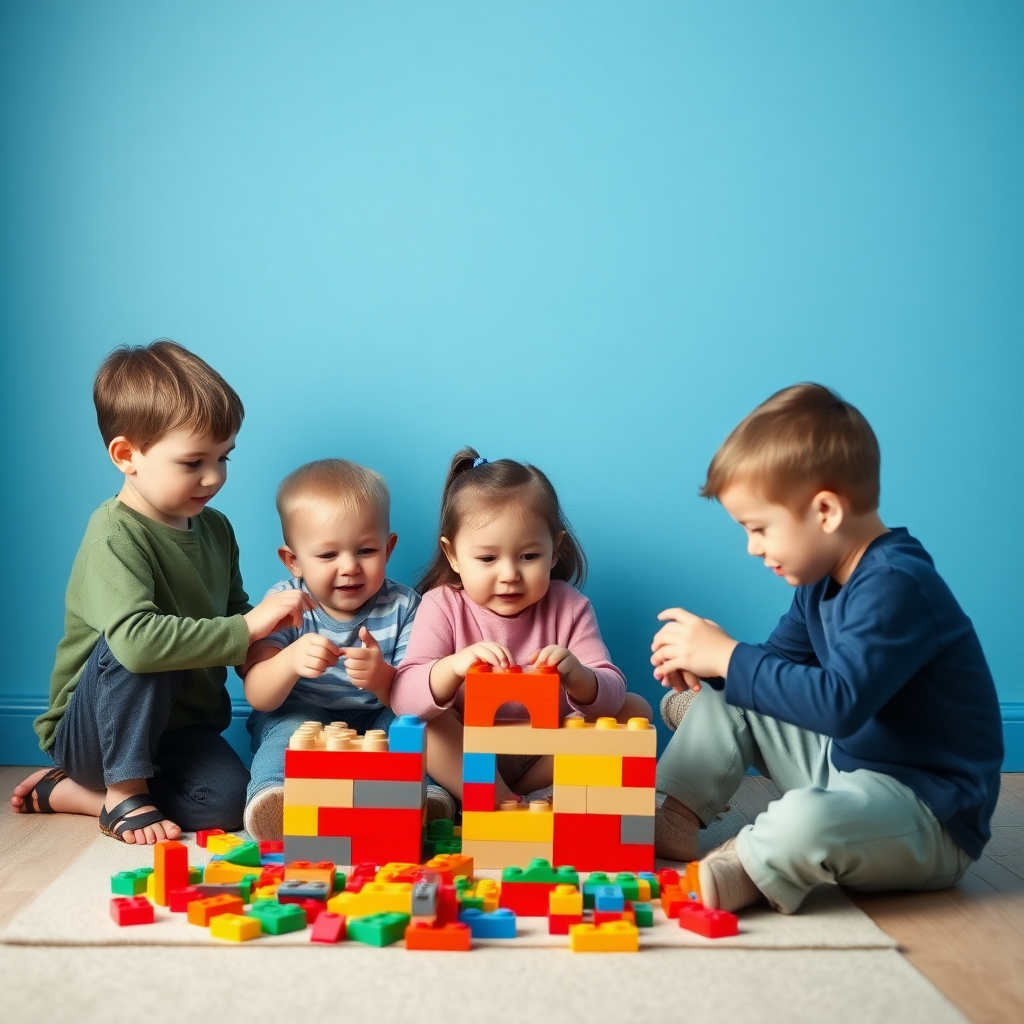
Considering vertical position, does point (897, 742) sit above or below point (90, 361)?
below

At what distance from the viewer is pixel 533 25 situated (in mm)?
1787

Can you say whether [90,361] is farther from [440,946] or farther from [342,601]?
[440,946]

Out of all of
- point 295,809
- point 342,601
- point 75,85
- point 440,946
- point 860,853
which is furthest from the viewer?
point 75,85

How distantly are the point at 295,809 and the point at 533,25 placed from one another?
1235 mm

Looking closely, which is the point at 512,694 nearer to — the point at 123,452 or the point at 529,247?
the point at 123,452

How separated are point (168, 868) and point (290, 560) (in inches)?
23.7

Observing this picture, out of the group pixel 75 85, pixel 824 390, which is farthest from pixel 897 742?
pixel 75 85

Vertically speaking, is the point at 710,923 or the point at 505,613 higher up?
the point at 505,613

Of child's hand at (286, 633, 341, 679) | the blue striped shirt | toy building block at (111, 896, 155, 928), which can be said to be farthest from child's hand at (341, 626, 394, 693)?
toy building block at (111, 896, 155, 928)

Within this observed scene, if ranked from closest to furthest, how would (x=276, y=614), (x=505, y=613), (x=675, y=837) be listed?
1. (x=675, y=837)
2. (x=276, y=614)
3. (x=505, y=613)

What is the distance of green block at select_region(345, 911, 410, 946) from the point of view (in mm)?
1022

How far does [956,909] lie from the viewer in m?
1.17

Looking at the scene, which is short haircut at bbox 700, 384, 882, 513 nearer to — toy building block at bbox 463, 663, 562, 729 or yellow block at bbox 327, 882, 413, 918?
toy building block at bbox 463, 663, 562, 729

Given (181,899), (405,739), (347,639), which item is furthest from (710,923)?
(347,639)
